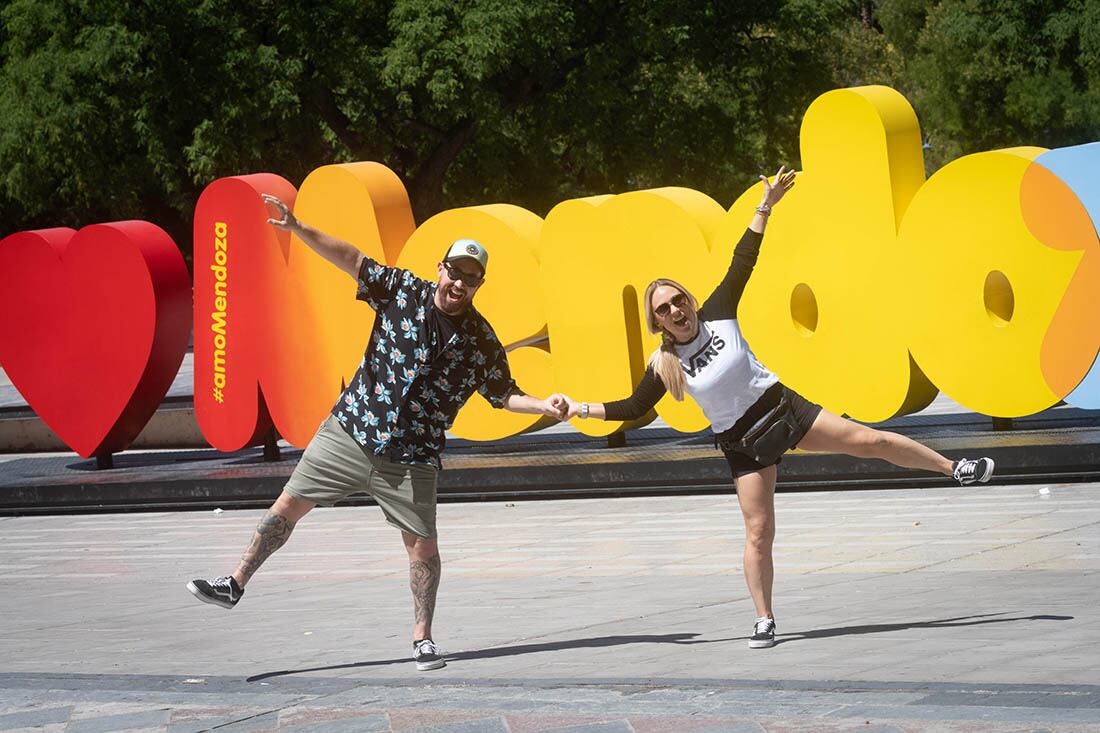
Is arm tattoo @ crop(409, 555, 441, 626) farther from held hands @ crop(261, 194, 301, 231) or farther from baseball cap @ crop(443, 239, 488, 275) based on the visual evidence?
held hands @ crop(261, 194, 301, 231)

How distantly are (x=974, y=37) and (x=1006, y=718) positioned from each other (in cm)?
3595

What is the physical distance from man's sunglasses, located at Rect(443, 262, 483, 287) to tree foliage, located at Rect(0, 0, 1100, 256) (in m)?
21.9

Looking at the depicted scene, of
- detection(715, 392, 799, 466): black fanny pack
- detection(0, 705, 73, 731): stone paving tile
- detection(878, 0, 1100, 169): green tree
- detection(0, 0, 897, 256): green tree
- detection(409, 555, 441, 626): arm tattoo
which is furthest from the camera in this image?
detection(878, 0, 1100, 169): green tree

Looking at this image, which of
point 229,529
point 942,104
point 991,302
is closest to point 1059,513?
point 991,302

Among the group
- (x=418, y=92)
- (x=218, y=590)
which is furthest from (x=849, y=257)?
(x=418, y=92)

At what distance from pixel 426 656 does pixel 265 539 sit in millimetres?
894

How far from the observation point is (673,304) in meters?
6.74

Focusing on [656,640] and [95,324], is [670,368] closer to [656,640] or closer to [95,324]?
[656,640]

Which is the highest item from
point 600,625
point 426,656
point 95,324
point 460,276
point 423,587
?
point 460,276

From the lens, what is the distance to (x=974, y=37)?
38.8 metres

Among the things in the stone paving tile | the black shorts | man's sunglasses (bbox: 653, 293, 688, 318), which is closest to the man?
man's sunglasses (bbox: 653, 293, 688, 318)

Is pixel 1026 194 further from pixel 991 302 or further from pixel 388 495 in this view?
pixel 388 495

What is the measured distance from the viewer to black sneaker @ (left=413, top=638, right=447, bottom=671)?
22.3ft

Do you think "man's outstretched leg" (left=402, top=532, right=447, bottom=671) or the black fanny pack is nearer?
the black fanny pack
